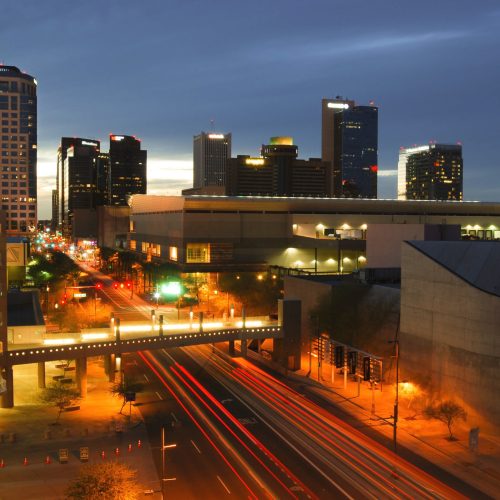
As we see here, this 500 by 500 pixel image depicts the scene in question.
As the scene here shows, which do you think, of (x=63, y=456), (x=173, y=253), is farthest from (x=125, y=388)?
(x=173, y=253)

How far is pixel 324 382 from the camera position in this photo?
63.3 meters

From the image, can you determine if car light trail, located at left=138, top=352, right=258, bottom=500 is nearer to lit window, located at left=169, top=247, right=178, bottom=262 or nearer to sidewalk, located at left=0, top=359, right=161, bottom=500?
sidewalk, located at left=0, top=359, right=161, bottom=500

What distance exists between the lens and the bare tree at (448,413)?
158ft

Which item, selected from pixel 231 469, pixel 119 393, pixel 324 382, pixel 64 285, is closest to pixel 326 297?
pixel 324 382

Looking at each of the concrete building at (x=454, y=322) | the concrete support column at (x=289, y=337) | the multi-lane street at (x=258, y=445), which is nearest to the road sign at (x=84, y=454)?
the multi-lane street at (x=258, y=445)

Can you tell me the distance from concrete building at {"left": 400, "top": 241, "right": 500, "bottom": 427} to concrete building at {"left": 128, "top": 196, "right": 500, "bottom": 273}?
63045 mm

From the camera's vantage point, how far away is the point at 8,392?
5506cm

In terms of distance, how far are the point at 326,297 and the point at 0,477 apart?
4088 cm

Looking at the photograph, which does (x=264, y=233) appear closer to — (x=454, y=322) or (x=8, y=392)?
(x=454, y=322)

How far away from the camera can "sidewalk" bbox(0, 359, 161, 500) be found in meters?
38.6

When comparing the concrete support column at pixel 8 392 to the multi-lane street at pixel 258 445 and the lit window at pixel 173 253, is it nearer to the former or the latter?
the multi-lane street at pixel 258 445

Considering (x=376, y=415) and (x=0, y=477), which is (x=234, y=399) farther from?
(x=0, y=477)

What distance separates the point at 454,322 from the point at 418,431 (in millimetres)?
9480

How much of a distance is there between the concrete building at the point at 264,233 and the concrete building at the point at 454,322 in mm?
63045
